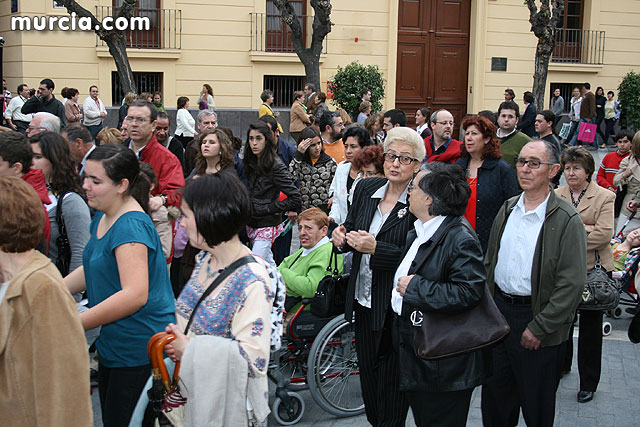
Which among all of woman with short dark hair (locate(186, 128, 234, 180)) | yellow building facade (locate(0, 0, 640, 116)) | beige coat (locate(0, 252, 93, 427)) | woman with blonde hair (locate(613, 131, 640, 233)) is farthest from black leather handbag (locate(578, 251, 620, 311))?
yellow building facade (locate(0, 0, 640, 116))

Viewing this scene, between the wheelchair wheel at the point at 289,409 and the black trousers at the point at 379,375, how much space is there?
851 mm

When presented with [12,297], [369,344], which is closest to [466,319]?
[369,344]

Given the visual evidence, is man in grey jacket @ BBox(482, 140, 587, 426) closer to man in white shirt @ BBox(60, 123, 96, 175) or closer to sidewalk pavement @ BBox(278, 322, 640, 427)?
sidewalk pavement @ BBox(278, 322, 640, 427)

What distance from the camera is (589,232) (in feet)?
19.0

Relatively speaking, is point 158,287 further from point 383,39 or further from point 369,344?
point 383,39

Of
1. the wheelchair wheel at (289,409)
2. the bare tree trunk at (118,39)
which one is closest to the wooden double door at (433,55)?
the bare tree trunk at (118,39)

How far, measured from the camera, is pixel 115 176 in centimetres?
355

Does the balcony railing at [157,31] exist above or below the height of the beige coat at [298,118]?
above

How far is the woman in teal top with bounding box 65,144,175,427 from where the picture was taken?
3371 mm

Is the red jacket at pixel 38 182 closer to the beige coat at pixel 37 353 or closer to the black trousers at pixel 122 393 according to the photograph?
the black trousers at pixel 122 393

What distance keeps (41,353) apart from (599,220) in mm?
4555

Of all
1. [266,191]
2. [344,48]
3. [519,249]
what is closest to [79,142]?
[266,191]

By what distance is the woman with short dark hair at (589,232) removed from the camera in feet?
18.2

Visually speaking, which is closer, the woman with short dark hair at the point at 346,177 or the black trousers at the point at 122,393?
the black trousers at the point at 122,393
